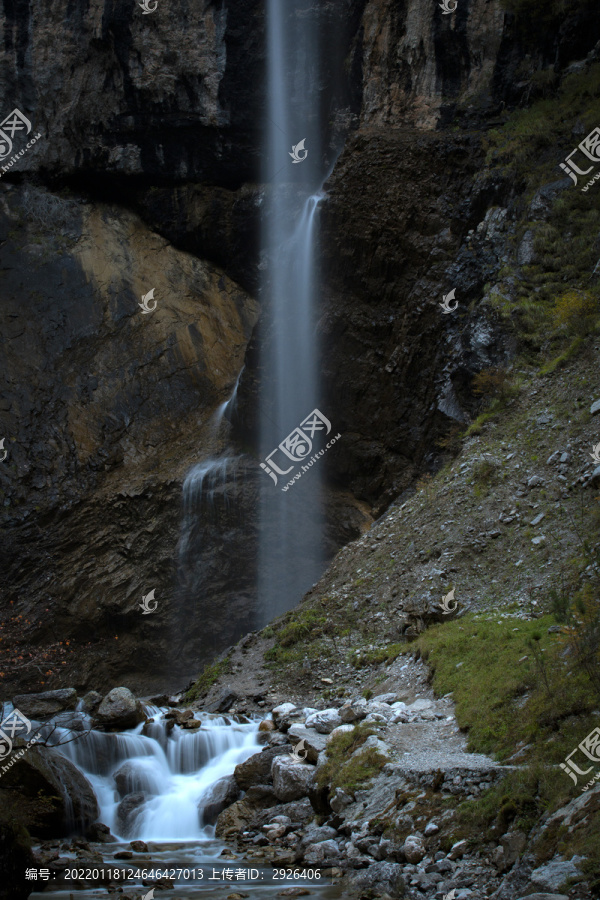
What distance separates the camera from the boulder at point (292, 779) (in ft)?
28.7

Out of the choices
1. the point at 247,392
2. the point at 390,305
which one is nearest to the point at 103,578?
the point at 247,392

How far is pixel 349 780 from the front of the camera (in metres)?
7.87

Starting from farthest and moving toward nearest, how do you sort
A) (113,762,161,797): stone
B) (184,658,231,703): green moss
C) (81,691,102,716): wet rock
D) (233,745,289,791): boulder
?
(184,658,231,703): green moss → (81,691,102,716): wet rock → (113,762,161,797): stone → (233,745,289,791): boulder

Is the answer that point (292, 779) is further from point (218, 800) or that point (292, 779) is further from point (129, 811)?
point (129, 811)

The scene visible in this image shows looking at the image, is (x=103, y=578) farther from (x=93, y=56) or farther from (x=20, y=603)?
(x=93, y=56)

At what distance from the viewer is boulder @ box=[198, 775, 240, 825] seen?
977cm

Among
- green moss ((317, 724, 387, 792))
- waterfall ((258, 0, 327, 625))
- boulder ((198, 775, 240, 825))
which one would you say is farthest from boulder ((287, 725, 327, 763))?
waterfall ((258, 0, 327, 625))

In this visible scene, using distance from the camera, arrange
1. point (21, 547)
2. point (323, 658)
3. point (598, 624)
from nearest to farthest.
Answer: point (598, 624)
point (323, 658)
point (21, 547)

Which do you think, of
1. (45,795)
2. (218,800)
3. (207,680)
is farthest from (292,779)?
(207,680)

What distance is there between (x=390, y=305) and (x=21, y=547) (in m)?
15.3

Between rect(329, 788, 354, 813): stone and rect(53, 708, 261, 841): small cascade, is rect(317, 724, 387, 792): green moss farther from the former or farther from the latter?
rect(53, 708, 261, 841): small cascade

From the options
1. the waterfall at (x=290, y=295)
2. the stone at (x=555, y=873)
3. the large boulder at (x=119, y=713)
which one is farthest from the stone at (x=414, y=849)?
the waterfall at (x=290, y=295)

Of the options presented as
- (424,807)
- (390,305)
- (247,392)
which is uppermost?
(390,305)

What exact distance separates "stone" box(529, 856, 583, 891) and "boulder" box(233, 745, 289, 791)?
5.32 m
